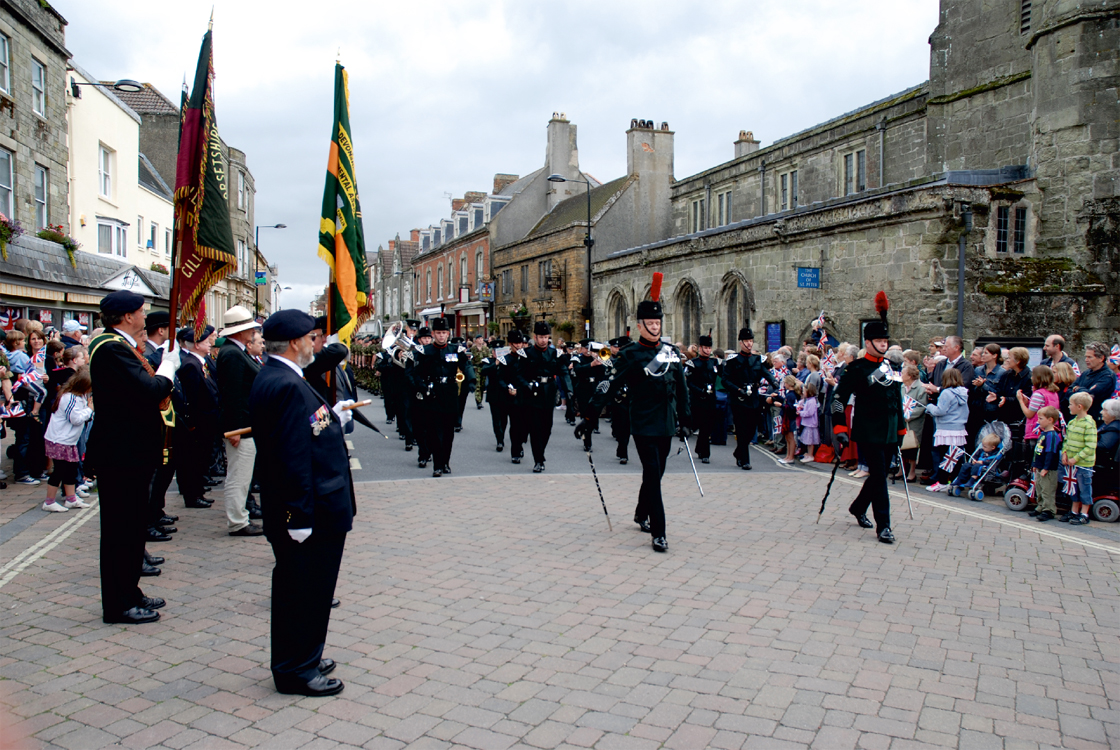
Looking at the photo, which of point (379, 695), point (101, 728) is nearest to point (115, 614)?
point (101, 728)

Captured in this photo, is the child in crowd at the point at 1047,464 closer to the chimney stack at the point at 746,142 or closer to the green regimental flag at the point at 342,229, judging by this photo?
the green regimental flag at the point at 342,229

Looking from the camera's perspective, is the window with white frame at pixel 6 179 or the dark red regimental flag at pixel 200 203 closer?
the dark red regimental flag at pixel 200 203

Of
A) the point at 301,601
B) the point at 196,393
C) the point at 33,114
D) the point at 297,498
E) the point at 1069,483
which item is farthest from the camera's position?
the point at 33,114

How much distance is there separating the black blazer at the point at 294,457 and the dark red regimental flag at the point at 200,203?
2.83 metres

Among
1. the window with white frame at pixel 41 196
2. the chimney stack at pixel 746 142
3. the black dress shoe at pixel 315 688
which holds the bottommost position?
the black dress shoe at pixel 315 688

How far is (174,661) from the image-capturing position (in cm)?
434

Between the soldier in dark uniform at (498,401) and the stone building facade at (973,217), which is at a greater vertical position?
the stone building facade at (973,217)

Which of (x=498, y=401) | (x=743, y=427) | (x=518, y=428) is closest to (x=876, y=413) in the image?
(x=743, y=427)

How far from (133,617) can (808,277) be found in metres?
18.0

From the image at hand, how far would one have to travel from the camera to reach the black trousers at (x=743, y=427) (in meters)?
11.7

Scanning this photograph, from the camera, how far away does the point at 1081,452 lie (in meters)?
8.30

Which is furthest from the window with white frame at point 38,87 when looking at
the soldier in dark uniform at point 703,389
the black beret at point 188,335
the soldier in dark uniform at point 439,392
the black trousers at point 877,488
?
the black trousers at point 877,488

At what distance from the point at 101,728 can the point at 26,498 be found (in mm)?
6845

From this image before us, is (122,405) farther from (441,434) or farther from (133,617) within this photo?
(441,434)
